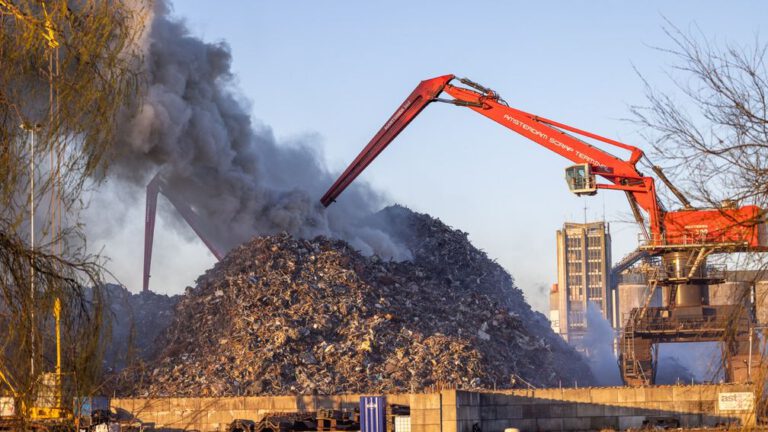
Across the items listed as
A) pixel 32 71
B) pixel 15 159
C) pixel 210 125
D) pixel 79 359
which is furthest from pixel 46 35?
pixel 210 125

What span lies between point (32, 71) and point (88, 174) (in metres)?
0.90

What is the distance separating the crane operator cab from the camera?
45.6 metres

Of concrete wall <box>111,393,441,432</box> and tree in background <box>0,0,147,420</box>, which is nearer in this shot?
tree in background <box>0,0,147,420</box>

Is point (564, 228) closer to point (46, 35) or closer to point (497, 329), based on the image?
point (497, 329)

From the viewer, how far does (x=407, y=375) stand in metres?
41.2

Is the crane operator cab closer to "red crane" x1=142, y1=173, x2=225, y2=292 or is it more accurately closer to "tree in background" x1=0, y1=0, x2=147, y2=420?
"red crane" x1=142, y1=173, x2=225, y2=292

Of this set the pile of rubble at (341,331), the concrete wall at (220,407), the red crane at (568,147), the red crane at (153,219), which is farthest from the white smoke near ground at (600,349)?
the concrete wall at (220,407)

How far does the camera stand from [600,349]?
71438 mm

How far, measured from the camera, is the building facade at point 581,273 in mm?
104312

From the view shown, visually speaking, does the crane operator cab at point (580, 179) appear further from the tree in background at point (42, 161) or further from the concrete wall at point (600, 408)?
the tree in background at point (42, 161)

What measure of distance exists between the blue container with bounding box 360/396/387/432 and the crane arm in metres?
16.6

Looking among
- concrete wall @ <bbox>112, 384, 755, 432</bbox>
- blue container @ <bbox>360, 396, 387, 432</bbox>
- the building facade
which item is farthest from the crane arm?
the building facade

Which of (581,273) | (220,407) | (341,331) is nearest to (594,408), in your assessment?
(220,407)

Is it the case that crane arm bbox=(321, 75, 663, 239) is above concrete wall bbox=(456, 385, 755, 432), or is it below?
above
